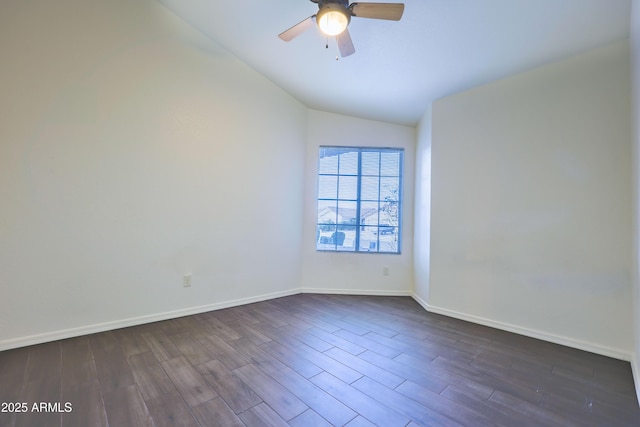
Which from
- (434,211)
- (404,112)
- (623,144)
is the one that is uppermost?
(404,112)

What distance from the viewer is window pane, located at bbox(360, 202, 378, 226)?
13.3 ft

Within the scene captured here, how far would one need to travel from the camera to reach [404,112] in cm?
366

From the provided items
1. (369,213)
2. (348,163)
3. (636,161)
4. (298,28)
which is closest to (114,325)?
(298,28)

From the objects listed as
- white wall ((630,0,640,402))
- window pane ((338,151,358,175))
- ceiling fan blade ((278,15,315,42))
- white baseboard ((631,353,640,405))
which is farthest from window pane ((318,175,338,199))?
white baseboard ((631,353,640,405))

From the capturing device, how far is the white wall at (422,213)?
134 inches

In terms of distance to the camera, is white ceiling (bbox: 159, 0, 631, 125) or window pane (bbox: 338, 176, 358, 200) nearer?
white ceiling (bbox: 159, 0, 631, 125)

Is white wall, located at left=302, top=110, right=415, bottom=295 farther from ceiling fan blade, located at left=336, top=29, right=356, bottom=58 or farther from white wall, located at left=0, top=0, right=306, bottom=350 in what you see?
ceiling fan blade, located at left=336, top=29, right=356, bottom=58

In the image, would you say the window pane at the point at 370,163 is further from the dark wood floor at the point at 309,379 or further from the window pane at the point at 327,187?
the dark wood floor at the point at 309,379

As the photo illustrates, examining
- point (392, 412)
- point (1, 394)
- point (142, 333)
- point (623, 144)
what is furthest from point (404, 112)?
point (1, 394)

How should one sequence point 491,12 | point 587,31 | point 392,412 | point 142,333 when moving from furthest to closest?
1. point 142,333
2. point 587,31
3. point 491,12
4. point 392,412

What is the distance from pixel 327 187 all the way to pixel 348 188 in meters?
0.31

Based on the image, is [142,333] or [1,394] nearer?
[1,394]

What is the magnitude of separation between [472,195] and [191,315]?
3.29 metres

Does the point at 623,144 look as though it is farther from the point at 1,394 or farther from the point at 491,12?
the point at 1,394
